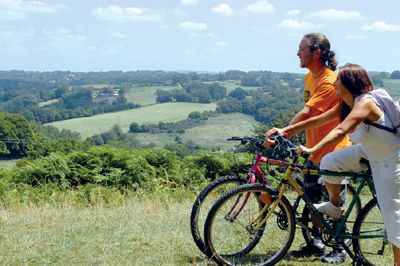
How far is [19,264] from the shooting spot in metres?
4.72

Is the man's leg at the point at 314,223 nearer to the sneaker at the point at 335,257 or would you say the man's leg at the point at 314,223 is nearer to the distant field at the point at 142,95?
the sneaker at the point at 335,257

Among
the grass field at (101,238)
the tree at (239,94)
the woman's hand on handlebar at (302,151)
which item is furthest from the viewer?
the tree at (239,94)

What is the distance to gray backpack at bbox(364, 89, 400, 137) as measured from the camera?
159 inches

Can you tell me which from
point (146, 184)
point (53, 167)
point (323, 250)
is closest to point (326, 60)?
point (323, 250)

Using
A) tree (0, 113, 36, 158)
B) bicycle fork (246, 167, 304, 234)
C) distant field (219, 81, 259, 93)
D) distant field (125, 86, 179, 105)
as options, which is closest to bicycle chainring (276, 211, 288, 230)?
bicycle fork (246, 167, 304, 234)

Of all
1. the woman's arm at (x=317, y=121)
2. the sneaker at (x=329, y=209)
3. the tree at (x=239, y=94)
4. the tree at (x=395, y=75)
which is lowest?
the tree at (x=239, y=94)

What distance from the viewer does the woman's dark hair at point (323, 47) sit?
4844mm

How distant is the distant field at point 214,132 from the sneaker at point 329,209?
5862cm

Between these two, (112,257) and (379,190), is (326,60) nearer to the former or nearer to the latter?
(379,190)

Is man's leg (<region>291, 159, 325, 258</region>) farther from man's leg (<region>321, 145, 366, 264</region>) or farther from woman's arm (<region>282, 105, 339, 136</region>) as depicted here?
woman's arm (<region>282, 105, 339, 136</region>)

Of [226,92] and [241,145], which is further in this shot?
[226,92]

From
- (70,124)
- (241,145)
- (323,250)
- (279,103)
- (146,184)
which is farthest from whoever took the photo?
(70,124)

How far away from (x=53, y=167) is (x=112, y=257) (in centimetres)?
668

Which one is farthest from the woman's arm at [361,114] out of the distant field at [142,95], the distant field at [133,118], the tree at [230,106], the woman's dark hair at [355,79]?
the distant field at [142,95]
